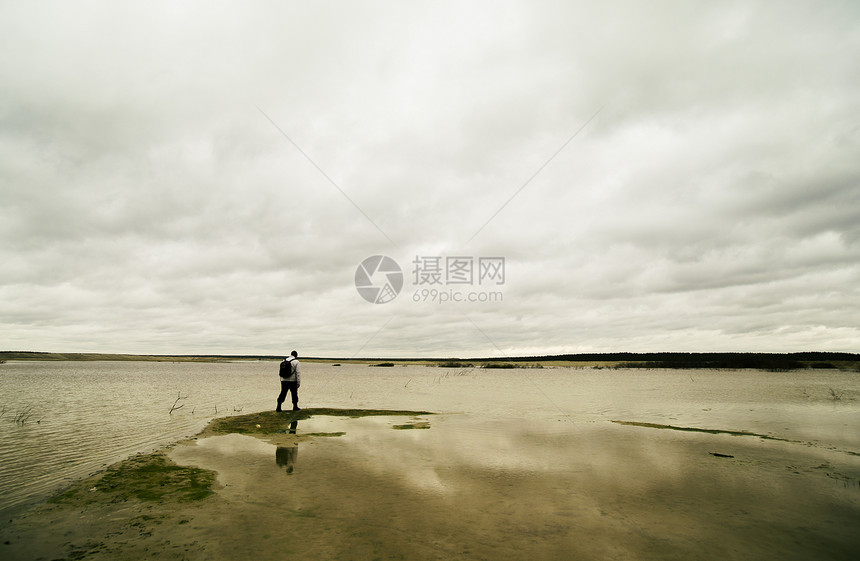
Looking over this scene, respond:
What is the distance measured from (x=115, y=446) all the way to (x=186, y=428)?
345 cm

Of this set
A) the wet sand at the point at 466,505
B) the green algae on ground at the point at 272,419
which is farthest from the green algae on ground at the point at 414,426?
the wet sand at the point at 466,505

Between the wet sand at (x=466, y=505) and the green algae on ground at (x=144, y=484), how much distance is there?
0.07 m

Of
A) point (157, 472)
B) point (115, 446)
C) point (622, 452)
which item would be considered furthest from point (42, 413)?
point (622, 452)

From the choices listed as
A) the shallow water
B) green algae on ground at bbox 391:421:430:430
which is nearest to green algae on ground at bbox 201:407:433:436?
the shallow water

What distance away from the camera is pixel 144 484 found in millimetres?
8789

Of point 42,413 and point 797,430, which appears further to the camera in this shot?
point 42,413

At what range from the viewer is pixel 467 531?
6.79m

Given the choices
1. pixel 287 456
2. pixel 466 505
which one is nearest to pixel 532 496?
pixel 466 505

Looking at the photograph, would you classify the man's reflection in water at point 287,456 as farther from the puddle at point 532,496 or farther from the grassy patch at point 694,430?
the grassy patch at point 694,430

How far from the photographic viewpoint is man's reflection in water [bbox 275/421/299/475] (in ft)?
34.7

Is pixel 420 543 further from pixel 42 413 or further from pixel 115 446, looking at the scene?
pixel 42 413

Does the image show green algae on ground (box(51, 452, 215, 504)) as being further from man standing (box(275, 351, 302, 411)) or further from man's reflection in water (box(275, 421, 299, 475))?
man standing (box(275, 351, 302, 411))

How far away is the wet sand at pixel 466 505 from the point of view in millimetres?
6148

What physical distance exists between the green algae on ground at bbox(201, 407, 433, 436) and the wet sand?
5.45ft
